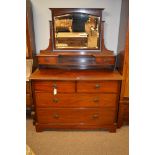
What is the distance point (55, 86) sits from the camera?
2.05 metres

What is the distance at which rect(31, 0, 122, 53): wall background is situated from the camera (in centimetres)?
227

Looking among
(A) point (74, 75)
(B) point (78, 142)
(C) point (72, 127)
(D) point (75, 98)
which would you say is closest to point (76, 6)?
(A) point (74, 75)

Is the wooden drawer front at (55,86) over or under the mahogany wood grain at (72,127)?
over

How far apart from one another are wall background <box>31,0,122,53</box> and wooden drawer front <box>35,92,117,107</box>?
0.76m

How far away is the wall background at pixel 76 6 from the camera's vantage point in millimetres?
2266

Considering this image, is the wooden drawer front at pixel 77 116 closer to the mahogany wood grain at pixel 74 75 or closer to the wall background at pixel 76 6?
the mahogany wood grain at pixel 74 75

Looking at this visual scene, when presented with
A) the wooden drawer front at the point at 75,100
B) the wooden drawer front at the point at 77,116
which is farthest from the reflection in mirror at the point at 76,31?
the wooden drawer front at the point at 77,116

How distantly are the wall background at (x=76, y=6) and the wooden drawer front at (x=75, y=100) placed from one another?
76cm

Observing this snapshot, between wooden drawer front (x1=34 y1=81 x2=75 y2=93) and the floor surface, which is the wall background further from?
the floor surface

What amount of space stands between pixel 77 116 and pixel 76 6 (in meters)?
1.49

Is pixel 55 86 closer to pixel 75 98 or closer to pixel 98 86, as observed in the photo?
pixel 75 98
